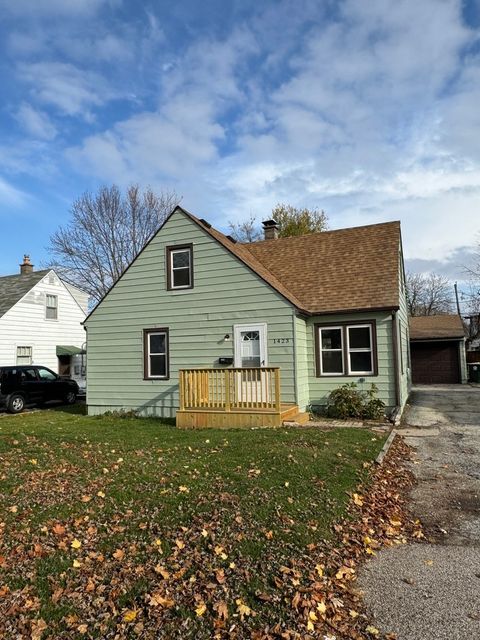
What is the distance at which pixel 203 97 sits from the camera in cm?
1168

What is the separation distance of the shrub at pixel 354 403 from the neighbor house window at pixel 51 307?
57.9 feet

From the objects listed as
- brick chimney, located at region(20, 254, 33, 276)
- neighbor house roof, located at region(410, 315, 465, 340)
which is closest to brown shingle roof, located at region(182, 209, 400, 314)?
neighbor house roof, located at region(410, 315, 465, 340)

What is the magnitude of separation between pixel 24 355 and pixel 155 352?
11950 mm

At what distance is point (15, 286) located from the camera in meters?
24.0

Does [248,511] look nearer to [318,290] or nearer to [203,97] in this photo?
[318,290]

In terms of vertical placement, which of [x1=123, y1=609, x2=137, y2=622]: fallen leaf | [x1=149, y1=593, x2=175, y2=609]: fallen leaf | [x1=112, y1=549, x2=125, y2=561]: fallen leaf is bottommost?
[x1=123, y1=609, x2=137, y2=622]: fallen leaf

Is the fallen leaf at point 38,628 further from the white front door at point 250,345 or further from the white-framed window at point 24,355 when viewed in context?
the white-framed window at point 24,355

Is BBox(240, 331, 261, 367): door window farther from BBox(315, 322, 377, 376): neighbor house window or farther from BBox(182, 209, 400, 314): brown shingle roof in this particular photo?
BBox(315, 322, 377, 376): neighbor house window

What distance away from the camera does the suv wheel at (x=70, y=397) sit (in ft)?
61.3

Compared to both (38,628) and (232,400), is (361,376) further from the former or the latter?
(38,628)

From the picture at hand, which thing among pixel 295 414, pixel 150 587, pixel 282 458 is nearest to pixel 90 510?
pixel 150 587

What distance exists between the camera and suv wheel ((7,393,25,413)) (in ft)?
52.1

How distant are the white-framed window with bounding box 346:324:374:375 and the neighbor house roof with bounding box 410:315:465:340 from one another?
41.2 feet

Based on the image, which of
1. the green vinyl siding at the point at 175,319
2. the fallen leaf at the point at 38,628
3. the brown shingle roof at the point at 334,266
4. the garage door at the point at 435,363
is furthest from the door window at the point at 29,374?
the garage door at the point at 435,363
